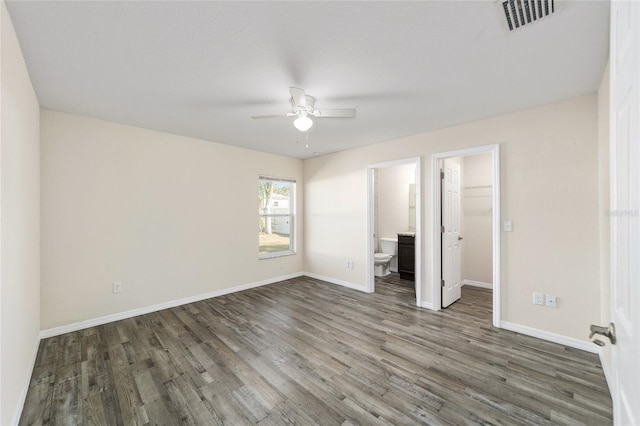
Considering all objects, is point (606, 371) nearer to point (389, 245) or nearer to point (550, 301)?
point (550, 301)

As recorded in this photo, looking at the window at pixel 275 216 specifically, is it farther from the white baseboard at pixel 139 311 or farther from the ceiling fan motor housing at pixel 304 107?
the ceiling fan motor housing at pixel 304 107

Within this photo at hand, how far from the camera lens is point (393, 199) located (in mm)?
5980

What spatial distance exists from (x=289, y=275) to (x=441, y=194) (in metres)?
3.24

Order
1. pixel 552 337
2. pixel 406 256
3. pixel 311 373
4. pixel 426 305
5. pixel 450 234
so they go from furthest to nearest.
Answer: pixel 406 256, pixel 450 234, pixel 426 305, pixel 552 337, pixel 311 373

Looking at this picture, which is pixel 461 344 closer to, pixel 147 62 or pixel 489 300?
pixel 489 300

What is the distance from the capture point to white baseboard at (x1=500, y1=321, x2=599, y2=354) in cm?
253

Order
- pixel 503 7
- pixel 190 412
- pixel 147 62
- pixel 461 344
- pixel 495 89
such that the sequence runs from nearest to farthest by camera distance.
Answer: pixel 503 7, pixel 190 412, pixel 147 62, pixel 495 89, pixel 461 344

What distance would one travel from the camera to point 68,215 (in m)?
2.99

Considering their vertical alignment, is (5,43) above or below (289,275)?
above

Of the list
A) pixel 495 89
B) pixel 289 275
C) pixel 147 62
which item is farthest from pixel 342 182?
pixel 147 62

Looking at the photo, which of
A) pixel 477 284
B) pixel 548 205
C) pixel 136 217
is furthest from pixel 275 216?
pixel 548 205

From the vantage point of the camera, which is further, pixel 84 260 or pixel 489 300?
pixel 489 300

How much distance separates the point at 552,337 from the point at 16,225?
4798mm

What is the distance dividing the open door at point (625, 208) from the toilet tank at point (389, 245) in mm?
4809
